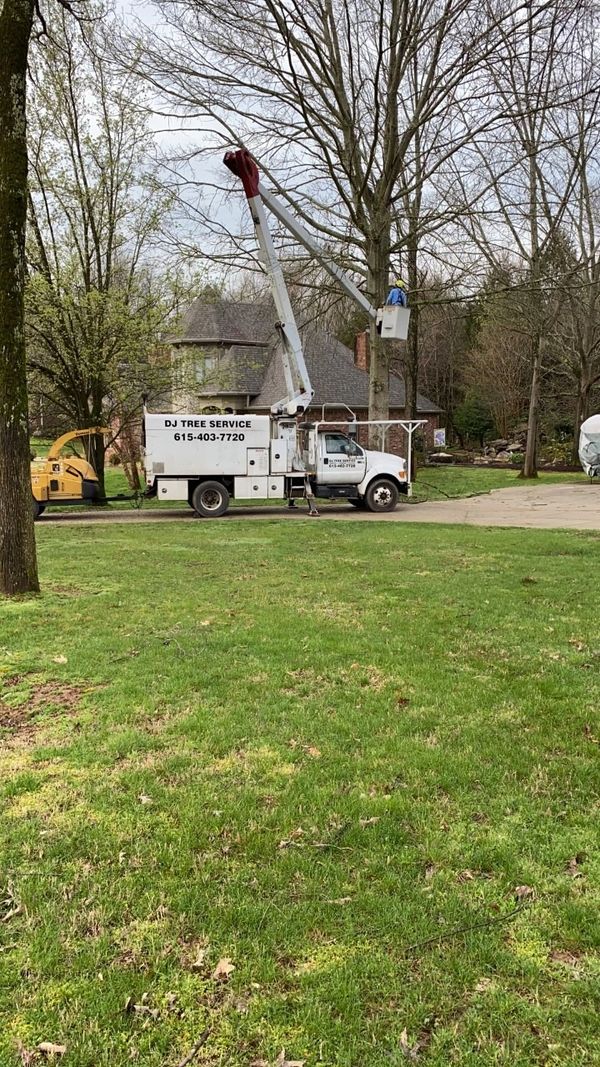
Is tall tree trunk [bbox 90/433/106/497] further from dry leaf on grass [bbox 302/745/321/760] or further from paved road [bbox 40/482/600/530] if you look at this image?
dry leaf on grass [bbox 302/745/321/760]

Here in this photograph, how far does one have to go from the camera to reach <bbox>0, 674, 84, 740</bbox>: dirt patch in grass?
4355mm

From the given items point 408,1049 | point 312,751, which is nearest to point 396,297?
point 312,751

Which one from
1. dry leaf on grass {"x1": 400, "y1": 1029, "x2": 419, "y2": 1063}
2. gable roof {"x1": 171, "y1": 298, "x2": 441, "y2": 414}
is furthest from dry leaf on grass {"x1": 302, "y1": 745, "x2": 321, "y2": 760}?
gable roof {"x1": 171, "y1": 298, "x2": 441, "y2": 414}

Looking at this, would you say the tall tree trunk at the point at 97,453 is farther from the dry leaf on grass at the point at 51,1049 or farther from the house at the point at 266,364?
the dry leaf on grass at the point at 51,1049

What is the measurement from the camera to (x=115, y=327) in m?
19.1

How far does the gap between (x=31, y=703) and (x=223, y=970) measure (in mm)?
2869

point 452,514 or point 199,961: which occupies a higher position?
point 452,514

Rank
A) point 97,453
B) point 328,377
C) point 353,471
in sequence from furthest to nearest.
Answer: point 328,377 → point 97,453 → point 353,471

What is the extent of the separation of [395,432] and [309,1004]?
33.5 metres

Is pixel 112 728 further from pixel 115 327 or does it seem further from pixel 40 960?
pixel 115 327

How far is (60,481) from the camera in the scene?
17.1m

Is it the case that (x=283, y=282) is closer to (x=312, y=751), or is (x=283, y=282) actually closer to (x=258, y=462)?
(x=258, y=462)

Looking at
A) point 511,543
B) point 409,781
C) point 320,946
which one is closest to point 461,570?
point 511,543

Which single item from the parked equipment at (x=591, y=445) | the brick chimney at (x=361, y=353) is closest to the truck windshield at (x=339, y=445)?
the parked equipment at (x=591, y=445)
